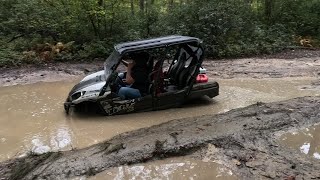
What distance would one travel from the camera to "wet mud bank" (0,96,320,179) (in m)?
5.12

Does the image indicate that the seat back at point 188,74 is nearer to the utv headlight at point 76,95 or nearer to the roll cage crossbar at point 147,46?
the roll cage crossbar at point 147,46

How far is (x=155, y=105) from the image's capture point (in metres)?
7.93

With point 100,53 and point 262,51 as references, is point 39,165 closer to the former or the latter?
point 100,53

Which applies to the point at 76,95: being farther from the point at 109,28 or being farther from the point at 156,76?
the point at 109,28

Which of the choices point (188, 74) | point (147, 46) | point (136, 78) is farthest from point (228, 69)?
point (147, 46)

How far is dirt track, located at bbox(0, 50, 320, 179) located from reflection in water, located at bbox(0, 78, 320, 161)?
0.54 meters

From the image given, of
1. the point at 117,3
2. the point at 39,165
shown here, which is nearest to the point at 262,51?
the point at 117,3

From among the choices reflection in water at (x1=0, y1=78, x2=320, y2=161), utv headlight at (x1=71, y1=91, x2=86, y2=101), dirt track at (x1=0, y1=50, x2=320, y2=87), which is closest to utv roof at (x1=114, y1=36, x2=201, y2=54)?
utv headlight at (x1=71, y1=91, x2=86, y2=101)

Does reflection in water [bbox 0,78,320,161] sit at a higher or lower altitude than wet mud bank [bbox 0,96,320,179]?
lower

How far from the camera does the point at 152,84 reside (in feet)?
25.2

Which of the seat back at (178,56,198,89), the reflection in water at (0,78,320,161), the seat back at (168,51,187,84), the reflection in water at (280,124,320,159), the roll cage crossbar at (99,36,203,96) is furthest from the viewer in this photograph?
the seat back at (168,51,187,84)

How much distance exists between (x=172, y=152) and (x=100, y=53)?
8.85m

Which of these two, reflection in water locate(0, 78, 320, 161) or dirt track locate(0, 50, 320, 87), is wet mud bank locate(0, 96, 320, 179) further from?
dirt track locate(0, 50, 320, 87)

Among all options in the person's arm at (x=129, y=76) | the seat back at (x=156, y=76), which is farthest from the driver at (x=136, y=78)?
A: the seat back at (x=156, y=76)
